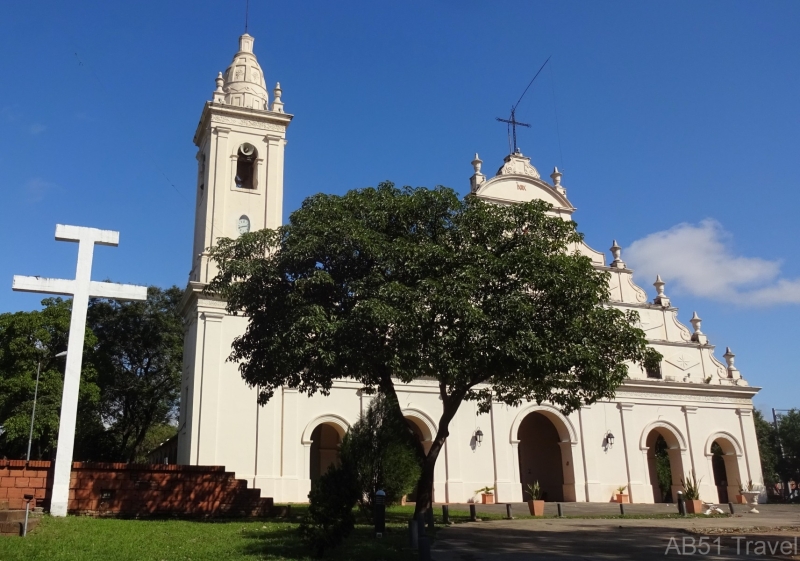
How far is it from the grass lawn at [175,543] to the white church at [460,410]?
29.9ft

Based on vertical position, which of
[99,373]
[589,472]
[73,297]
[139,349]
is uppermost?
[139,349]

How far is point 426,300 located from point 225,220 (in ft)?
45.9

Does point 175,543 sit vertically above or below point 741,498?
above

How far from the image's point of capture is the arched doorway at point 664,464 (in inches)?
1208

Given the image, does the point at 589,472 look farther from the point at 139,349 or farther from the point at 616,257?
Answer: the point at 139,349

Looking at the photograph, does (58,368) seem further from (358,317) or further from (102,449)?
(358,317)

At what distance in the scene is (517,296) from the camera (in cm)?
1438

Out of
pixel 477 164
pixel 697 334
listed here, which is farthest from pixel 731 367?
Answer: pixel 477 164

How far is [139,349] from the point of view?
114 feet

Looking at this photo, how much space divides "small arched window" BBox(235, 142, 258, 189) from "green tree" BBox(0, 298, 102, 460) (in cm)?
915

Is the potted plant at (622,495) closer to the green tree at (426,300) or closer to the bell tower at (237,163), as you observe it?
the green tree at (426,300)

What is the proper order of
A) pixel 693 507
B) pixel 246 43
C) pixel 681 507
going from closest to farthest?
pixel 681 507, pixel 693 507, pixel 246 43

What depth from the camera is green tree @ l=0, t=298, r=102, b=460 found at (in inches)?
1091

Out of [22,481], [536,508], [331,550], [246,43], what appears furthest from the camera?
[246,43]
